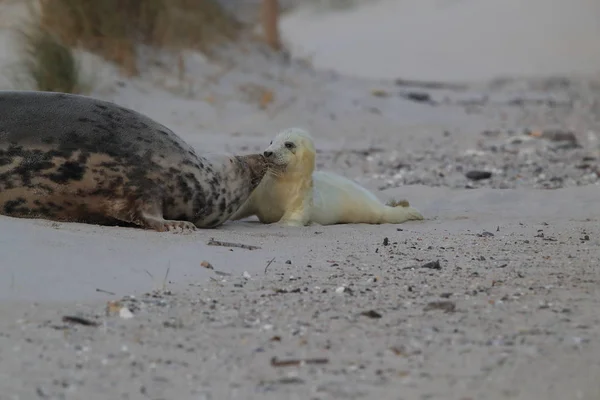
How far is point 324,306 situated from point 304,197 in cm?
233

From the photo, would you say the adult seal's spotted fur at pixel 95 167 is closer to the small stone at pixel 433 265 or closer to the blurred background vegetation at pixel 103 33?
the small stone at pixel 433 265

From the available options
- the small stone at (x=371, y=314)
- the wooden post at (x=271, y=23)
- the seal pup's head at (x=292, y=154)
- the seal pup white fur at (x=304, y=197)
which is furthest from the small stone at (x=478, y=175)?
the wooden post at (x=271, y=23)

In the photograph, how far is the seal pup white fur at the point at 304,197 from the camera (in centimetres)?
566

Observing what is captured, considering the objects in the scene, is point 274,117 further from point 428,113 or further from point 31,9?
point 428,113

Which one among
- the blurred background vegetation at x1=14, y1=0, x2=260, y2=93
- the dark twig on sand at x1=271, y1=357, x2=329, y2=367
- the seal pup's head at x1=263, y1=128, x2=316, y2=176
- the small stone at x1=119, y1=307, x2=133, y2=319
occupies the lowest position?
the dark twig on sand at x1=271, y1=357, x2=329, y2=367

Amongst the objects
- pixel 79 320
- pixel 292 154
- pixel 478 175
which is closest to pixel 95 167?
pixel 292 154

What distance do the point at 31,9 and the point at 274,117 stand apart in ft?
9.41

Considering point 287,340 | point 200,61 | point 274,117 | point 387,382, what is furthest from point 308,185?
point 200,61

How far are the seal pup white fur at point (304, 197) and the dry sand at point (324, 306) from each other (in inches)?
6.6

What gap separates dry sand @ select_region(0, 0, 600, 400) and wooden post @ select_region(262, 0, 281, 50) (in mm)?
9982

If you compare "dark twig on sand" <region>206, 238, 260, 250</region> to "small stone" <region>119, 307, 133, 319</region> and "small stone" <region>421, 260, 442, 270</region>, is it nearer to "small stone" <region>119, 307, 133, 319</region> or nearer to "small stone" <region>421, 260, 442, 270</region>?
"small stone" <region>421, 260, 442, 270</region>

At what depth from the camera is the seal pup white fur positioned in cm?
566

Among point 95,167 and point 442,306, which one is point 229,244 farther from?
point 442,306

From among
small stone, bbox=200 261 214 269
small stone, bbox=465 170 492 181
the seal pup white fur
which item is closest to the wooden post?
small stone, bbox=465 170 492 181
